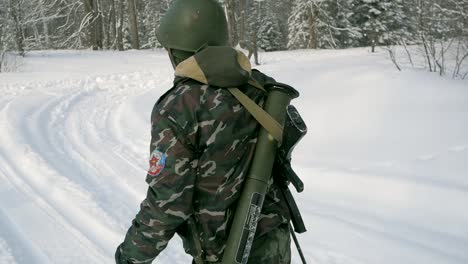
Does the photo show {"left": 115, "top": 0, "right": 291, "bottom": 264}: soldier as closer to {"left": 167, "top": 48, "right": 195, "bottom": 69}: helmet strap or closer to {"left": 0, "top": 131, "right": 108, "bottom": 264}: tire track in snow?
{"left": 167, "top": 48, "right": 195, "bottom": 69}: helmet strap

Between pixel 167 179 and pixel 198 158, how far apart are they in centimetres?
13

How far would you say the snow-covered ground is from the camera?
353 cm

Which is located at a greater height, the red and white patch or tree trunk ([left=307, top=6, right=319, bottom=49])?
the red and white patch

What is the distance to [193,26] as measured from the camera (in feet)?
5.51

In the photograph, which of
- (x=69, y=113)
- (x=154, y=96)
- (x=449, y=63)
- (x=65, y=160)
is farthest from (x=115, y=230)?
(x=449, y=63)

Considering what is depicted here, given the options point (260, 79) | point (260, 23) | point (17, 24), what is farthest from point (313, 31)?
point (260, 79)

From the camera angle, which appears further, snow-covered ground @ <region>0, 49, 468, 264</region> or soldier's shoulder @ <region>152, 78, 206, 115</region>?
snow-covered ground @ <region>0, 49, 468, 264</region>

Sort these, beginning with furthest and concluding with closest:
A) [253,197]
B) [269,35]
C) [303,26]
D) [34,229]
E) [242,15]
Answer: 1. [269,35]
2. [303,26]
3. [242,15]
4. [34,229]
5. [253,197]

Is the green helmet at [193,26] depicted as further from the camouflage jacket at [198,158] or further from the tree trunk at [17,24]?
the tree trunk at [17,24]

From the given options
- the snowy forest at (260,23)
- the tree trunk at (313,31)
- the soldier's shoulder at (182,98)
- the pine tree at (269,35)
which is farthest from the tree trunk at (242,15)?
the soldier's shoulder at (182,98)

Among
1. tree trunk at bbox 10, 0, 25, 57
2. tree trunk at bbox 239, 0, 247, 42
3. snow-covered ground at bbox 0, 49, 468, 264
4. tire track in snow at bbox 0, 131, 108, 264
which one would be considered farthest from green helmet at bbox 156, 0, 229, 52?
tree trunk at bbox 239, 0, 247, 42

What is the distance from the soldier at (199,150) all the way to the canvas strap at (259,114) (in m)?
0.02

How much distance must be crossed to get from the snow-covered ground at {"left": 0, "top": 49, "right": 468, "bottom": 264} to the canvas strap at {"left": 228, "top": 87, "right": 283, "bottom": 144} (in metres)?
2.03

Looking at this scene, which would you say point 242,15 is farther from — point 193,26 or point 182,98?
point 182,98
